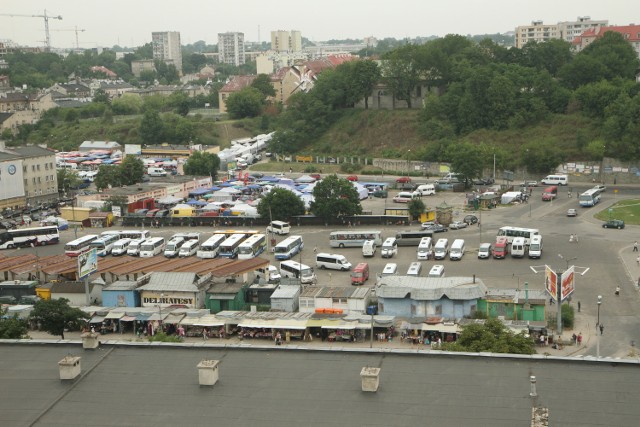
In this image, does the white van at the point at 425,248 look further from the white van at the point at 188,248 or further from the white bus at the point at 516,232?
the white van at the point at 188,248

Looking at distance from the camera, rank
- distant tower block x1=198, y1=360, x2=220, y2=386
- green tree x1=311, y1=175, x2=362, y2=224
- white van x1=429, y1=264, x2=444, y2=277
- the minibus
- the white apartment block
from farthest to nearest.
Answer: the white apartment block
green tree x1=311, y1=175, x2=362, y2=224
the minibus
white van x1=429, y1=264, x2=444, y2=277
distant tower block x1=198, y1=360, x2=220, y2=386

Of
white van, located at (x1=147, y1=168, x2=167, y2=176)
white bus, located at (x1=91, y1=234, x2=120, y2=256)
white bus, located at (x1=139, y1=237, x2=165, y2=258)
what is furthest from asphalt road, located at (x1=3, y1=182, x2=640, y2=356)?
white van, located at (x1=147, y1=168, x2=167, y2=176)

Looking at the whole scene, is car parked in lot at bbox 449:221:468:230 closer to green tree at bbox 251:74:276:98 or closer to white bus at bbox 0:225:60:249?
white bus at bbox 0:225:60:249

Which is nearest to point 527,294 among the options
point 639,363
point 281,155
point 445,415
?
point 639,363

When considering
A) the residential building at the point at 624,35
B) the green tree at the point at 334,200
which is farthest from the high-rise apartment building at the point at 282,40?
the green tree at the point at 334,200

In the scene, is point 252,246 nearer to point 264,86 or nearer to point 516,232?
point 516,232

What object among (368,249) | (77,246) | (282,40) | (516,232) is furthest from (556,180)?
(282,40)
